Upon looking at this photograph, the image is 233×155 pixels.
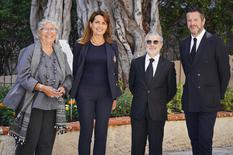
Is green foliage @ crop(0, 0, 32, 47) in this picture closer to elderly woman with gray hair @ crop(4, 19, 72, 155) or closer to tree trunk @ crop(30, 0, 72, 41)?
tree trunk @ crop(30, 0, 72, 41)

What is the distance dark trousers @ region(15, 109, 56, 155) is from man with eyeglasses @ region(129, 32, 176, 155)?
982 millimetres

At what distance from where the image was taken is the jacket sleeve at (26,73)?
14.8 feet

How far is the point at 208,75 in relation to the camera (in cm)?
495

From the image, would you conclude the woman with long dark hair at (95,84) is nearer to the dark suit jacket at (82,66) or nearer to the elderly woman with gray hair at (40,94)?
the dark suit jacket at (82,66)

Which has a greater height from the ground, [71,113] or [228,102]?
[228,102]

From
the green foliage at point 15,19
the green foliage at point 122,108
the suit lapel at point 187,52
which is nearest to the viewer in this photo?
the suit lapel at point 187,52

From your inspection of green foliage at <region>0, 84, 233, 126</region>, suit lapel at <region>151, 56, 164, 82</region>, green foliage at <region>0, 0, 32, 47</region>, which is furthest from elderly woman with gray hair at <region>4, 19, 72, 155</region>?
green foliage at <region>0, 0, 32, 47</region>

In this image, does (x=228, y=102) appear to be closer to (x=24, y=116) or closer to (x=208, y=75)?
(x=208, y=75)

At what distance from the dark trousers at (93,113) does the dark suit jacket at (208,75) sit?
962mm

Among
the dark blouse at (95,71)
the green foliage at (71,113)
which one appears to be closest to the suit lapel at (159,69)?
the dark blouse at (95,71)

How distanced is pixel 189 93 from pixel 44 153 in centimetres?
175

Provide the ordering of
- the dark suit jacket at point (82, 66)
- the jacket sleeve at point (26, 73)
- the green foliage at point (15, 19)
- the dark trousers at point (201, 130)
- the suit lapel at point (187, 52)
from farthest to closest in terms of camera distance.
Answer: the green foliage at point (15, 19), the suit lapel at point (187, 52), the dark suit jacket at point (82, 66), the dark trousers at point (201, 130), the jacket sleeve at point (26, 73)

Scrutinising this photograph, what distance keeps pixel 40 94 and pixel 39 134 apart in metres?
0.42

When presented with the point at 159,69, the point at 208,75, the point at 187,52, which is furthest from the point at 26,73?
the point at 208,75
